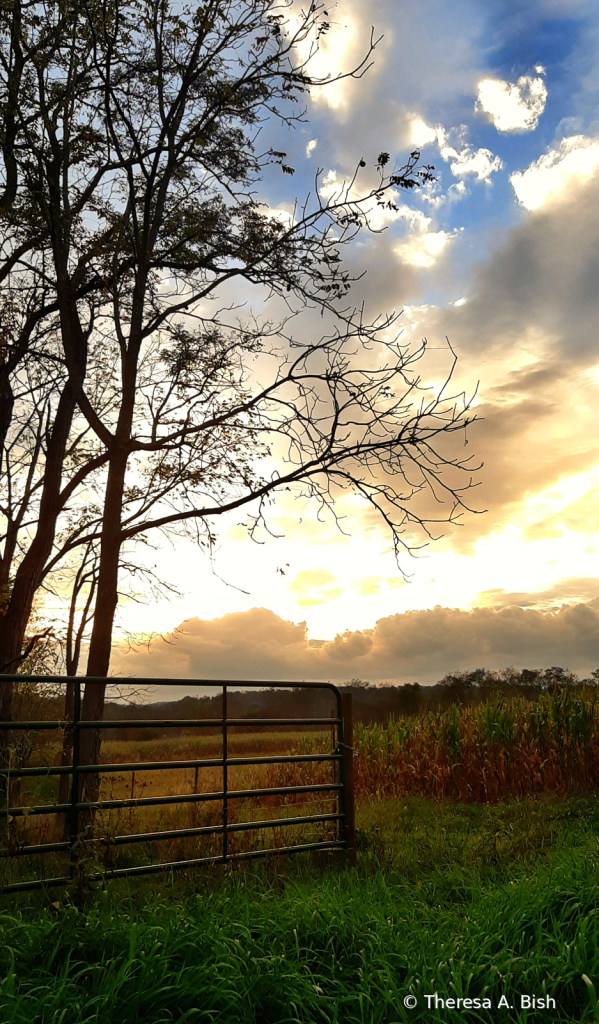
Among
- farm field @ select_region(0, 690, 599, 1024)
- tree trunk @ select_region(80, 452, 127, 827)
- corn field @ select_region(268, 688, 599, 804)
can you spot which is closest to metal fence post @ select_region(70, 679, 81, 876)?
farm field @ select_region(0, 690, 599, 1024)

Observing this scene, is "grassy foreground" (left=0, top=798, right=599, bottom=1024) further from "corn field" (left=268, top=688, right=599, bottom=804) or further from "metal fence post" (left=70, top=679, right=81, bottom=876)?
"corn field" (left=268, top=688, right=599, bottom=804)

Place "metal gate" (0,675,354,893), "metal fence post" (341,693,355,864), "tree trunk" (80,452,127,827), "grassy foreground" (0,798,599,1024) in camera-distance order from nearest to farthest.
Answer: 1. "grassy foreground" (0,798,599,1024)
2. "metal gate" (0,675,354,893)
3. "metal fence post" (341,693,355,864)
4. "tree trunk" (80,452,127,827)

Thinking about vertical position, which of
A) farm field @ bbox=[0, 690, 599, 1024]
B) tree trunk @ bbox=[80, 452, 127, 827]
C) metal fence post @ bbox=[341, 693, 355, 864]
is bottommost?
farm field @ bbox=[0, 690, 599, 1024]

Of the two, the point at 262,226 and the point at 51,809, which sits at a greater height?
the point at 262,226

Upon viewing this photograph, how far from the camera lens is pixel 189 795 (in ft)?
20.2

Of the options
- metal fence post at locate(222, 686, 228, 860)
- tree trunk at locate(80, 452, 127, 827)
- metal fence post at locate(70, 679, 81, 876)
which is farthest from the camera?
tree trunk at locate(80, 452, 127, 827)

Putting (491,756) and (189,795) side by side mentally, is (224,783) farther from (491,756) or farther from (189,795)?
(491,756)

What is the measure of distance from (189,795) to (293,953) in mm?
2244

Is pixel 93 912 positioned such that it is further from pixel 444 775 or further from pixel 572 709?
pixel 572 709

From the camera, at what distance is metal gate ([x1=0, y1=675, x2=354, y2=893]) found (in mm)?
5145

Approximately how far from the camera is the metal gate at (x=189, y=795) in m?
5.14

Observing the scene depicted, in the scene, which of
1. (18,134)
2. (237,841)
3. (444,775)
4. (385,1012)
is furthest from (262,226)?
(385,1012)

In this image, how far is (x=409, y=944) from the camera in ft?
13.9

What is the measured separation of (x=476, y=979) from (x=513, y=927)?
2.31 feet
